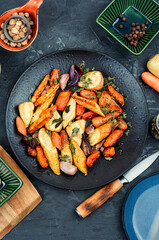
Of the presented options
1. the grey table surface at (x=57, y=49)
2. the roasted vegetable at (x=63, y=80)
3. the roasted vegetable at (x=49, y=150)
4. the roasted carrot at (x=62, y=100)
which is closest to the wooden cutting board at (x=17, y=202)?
the grey table surface at (x=57, y=49)

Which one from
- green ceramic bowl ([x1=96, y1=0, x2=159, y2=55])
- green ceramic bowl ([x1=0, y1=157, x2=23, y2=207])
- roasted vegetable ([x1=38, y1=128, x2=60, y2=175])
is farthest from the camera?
green ceramic bowl ([x1=96, y1=0, x2=159, y2=55])

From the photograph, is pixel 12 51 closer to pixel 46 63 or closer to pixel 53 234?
pixel 46 63

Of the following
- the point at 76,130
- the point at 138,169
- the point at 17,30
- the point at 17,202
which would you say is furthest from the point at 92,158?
the point at 17,30

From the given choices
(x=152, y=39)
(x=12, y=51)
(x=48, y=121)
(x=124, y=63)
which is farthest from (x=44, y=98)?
(x=152, y=39)

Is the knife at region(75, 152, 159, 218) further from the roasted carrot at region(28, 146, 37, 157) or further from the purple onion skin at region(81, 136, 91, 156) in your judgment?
the roasted carrot at region(28, 146, 37, 157)

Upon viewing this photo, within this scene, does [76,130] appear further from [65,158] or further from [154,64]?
[154,64]

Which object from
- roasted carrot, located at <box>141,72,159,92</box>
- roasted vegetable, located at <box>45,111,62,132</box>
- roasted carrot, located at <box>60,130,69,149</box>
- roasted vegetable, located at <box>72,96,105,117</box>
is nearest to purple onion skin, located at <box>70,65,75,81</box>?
roasted vegetable, located at <box>72,96,105,117</box>
